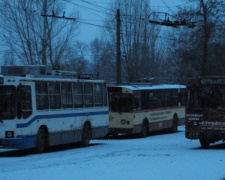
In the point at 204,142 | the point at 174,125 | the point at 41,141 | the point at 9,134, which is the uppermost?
the point at 9,134

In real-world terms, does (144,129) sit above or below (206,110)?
below

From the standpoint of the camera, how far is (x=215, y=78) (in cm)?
2144

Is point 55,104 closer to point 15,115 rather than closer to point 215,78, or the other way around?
point 15,115

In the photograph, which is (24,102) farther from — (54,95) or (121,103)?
(121,103)

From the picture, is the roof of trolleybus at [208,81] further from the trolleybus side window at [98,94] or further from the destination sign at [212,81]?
the trolleybus side window at [98,94]

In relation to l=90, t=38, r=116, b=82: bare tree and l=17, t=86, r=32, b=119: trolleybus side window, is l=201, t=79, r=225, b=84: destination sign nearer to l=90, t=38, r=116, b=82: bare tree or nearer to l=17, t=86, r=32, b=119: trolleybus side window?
l=17, t=86, r=32, b=119: trolleybus side window

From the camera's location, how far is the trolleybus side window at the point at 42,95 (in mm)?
19188

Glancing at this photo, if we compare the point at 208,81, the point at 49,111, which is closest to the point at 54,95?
the point at 49,111

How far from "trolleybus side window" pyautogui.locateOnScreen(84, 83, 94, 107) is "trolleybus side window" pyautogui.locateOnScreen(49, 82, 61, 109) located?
2.46m

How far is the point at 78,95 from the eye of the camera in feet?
74.3

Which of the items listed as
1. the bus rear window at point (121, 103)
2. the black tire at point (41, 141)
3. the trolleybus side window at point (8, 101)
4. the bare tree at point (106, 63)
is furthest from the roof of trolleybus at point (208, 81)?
the bare tree at point (106, 63)

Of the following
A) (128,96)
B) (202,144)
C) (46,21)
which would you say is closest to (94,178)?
(202,144)

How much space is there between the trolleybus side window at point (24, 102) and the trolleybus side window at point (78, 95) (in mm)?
3842

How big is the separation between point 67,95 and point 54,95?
113 cm
